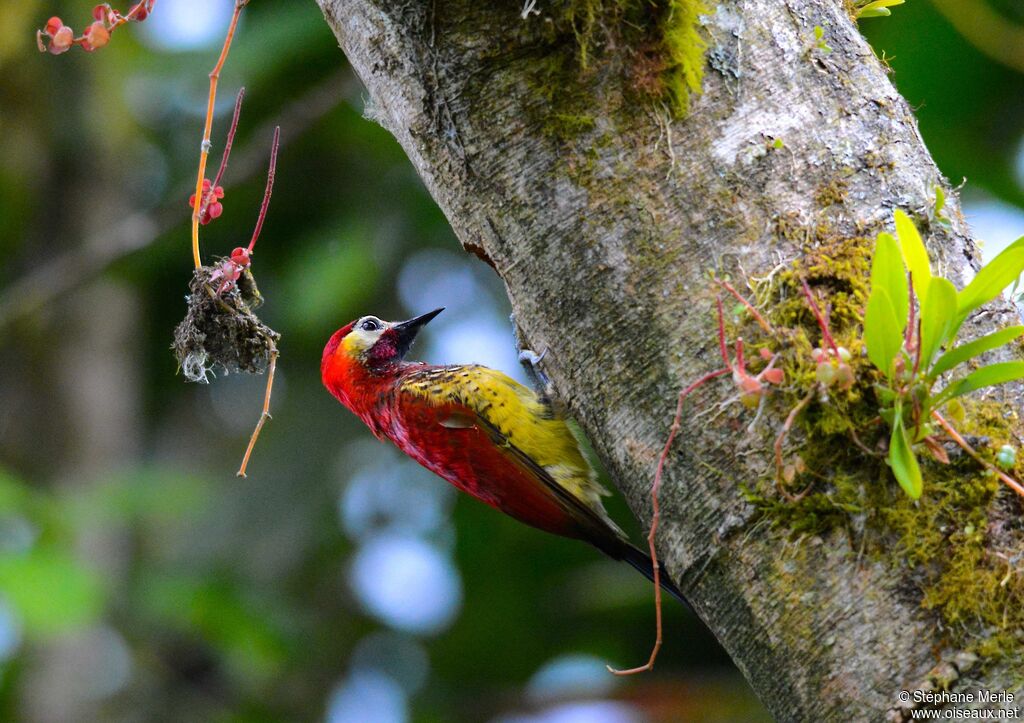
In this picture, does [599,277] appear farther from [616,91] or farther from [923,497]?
[923,497]

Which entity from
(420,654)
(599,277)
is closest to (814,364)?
(599,277)

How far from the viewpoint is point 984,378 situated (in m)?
1.95

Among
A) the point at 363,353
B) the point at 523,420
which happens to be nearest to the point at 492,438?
the point at 523,420

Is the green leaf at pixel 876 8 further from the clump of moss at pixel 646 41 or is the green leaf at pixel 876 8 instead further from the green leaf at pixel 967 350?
the green leaf at pixel 967 350

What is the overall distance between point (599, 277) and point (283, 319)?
5.34 m

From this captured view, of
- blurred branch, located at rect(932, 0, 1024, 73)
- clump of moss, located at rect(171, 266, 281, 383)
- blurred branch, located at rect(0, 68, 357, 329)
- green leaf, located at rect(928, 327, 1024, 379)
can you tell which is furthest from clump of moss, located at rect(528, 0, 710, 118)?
blurred branch, located at rect(0, 68, 357, 329)

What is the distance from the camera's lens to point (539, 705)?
645 centimetres

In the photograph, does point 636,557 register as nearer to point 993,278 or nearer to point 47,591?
point 993,278

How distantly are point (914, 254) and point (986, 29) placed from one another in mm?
3477

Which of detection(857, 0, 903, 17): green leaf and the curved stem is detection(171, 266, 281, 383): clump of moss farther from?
detection(857, 0, 903, 17): green leaf

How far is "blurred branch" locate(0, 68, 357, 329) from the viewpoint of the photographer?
5.47m

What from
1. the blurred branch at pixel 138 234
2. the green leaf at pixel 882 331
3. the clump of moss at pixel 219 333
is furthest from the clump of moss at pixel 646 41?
the blurred branch at pixel 138 234

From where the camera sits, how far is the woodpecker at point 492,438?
402 centimetres

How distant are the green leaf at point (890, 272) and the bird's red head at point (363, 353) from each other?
2.82 m
